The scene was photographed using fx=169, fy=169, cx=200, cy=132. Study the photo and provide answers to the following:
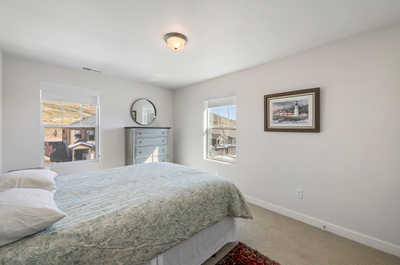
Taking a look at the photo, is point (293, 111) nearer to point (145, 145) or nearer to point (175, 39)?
point (175, 39)

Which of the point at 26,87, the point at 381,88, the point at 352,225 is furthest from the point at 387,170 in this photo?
the point at 26,87

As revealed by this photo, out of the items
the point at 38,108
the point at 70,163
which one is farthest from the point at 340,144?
the point at 38,108

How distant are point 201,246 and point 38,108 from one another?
10.7 feet

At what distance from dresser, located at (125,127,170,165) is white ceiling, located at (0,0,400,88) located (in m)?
1.46

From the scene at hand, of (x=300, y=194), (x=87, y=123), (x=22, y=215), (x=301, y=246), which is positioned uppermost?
(x=87, y=123)

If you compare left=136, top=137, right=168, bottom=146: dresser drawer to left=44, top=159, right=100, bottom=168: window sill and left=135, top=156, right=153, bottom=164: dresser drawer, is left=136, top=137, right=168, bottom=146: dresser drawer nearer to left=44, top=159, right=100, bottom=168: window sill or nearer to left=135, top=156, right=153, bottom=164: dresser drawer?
left=135, top=156, right=153, bottom=164: dresser drawer

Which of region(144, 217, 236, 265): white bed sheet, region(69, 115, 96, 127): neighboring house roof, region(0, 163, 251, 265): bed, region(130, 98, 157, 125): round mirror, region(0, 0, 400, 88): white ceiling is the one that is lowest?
region(144, 217, 236, 265): white bed sheet

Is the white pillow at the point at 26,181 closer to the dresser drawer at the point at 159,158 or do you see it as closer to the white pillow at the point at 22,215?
the white pillow at the point at 22,215

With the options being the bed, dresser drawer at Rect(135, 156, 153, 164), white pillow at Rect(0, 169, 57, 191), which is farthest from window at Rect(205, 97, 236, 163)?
white pillow at Rect(0, 169, 57, 191)

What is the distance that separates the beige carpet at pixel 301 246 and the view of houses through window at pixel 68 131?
303cm

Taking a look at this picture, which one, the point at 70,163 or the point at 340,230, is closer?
the point at 340,230

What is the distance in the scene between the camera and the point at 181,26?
1.82 m

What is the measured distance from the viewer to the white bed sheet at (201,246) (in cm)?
137

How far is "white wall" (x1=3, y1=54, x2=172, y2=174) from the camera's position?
2562mm
